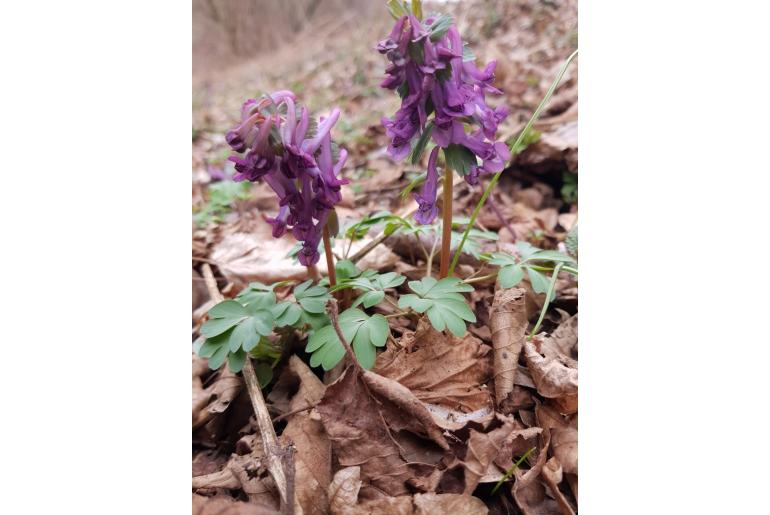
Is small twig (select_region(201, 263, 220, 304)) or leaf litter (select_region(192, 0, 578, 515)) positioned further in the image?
small twig (select_region(201, 263, 220, 304))

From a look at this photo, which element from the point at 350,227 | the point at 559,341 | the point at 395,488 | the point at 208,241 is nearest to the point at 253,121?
the point at 350,227

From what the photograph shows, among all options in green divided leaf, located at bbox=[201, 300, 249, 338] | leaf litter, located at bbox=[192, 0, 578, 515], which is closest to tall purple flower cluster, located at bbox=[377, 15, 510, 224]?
leaf litter, located at bbox=[192, 0, 578, 515]

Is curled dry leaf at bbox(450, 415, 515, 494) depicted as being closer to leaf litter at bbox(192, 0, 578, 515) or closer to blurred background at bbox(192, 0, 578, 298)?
leaf litter at bbox(192, 0, 578, 515)

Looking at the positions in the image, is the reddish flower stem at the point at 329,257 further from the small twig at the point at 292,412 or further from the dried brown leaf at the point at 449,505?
the dried brown leaf at the point at 449,505

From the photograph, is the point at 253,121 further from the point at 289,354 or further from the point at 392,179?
the point at 392,179

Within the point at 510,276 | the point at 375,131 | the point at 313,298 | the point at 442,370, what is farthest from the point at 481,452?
the point at 375,131

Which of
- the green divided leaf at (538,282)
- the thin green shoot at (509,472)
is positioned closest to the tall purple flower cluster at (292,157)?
the green divided leaf at (538,282)

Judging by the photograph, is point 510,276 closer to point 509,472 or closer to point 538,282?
point 538,282
